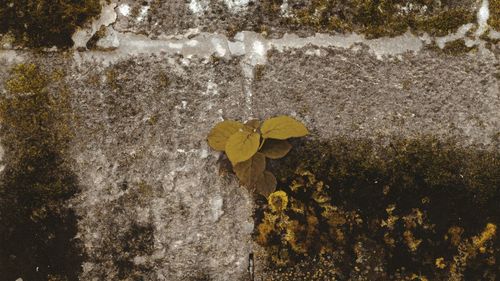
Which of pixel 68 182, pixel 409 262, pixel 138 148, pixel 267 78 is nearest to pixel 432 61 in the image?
pixel 267 78

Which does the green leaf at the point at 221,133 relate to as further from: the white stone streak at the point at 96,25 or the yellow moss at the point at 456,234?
the yellow moss at the point at 456,234

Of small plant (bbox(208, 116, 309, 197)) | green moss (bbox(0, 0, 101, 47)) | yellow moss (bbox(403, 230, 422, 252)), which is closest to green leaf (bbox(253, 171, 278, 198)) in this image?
small plant (bbox(208, 116, 309, 197))

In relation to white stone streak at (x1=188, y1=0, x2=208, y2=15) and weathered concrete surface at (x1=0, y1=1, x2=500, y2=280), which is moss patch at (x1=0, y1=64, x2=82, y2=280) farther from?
white stone streak at (x1=188, y1=0, x2=208, y2=15)

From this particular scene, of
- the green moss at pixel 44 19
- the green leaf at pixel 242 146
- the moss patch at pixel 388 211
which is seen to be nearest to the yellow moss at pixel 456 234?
the moss patch at pixel 388 211

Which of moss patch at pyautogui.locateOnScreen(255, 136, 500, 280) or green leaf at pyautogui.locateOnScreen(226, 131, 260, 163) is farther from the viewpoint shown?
moss patch at pyautogui.locateOnScreen(255, 136, 500, 280)

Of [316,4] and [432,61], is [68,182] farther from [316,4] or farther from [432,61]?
[432,61]

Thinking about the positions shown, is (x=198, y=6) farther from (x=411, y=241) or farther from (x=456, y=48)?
(x=411, y=241)
